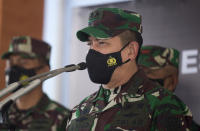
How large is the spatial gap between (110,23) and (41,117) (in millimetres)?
1479

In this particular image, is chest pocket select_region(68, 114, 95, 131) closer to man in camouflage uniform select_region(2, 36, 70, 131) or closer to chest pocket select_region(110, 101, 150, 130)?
chest pocket select_region(110, 101, 150, 130)

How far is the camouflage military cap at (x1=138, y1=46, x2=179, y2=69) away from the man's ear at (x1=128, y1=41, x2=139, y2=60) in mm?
800

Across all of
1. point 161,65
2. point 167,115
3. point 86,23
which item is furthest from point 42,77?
point 86,23

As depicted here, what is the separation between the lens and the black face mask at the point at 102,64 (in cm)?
222

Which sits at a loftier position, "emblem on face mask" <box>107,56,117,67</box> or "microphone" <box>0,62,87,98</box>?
"microphone" <box>0,62,87,98</box>

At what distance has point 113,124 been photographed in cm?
211

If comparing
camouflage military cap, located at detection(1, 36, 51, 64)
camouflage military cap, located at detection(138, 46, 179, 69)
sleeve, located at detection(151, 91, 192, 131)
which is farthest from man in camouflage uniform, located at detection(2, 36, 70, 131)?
sleeve, located at detection(151, 91, 192, 131)

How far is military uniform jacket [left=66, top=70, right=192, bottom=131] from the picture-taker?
2.04m

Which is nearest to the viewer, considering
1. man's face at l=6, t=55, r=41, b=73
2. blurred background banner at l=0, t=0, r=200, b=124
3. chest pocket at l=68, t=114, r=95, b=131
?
chest pocket at l=68, t=114, r=95, b=131

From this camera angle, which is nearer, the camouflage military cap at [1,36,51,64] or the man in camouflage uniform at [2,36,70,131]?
the man in camouflage uniform at [2,36,70,131]

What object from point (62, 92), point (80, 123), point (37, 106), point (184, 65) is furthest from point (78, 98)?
point (80, 123)

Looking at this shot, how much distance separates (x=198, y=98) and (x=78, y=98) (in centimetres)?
122

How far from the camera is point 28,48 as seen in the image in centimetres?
370

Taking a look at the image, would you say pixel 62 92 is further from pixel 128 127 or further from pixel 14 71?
pixel 128 127
